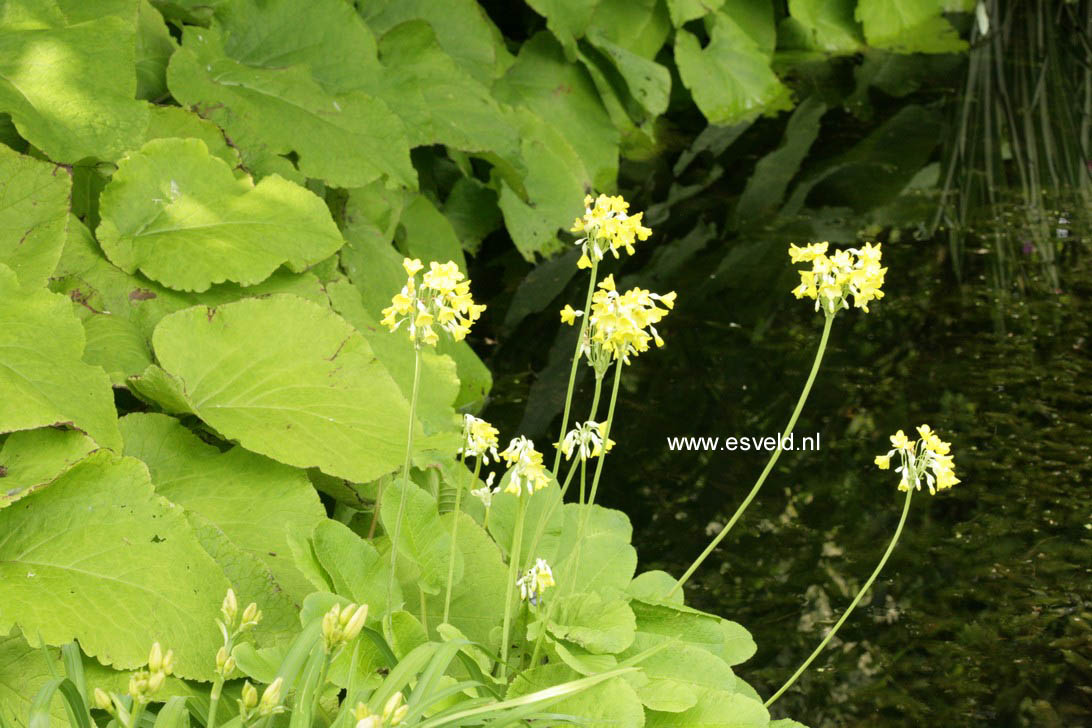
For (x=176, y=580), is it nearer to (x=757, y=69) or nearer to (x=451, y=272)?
(x=451, y=272)

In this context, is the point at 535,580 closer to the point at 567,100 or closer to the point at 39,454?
the point at 39,454

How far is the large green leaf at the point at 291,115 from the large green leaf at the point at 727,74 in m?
2.84

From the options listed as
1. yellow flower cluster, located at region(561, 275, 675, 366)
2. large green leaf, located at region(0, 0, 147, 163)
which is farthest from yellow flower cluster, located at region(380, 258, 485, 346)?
large green leaf, located at region(0, 0, 147, 163)

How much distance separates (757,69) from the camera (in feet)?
18.2

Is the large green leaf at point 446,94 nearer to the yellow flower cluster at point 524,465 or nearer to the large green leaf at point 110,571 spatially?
the large green leaf at point 110,571

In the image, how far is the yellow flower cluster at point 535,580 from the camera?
1.47 m

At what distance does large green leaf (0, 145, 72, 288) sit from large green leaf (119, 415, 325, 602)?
0.28 meters

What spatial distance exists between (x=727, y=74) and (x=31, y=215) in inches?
159

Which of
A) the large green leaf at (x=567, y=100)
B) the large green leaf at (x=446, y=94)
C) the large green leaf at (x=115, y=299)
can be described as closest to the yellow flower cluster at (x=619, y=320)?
the large green leaf at (x=115, y=299)

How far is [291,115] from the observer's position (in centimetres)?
247

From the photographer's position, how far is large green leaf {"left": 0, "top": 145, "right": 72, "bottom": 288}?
71.9 inches

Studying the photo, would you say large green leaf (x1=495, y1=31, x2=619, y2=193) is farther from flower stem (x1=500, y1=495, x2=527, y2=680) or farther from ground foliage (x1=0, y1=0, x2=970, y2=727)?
flower stem (x1=500, y1=495, x2=527, y2=680)

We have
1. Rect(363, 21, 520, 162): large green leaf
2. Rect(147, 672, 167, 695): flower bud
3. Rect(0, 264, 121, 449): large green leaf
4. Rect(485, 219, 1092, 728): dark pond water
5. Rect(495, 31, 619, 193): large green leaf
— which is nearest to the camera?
Rect(147, 672, 167, 695): flower bud

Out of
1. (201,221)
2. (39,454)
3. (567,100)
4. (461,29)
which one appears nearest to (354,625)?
(39,454)
